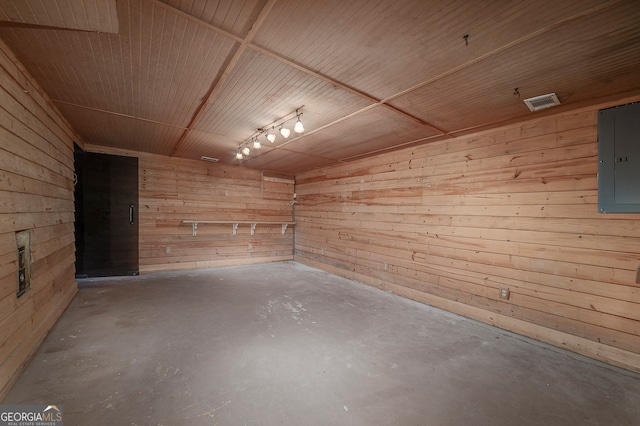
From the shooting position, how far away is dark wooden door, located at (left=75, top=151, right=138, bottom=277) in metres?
4.82

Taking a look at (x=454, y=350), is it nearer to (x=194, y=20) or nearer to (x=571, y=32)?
(x=571, y=32)

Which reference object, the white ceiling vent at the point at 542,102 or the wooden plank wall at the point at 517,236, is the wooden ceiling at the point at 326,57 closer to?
the white ceiling vent at the point at 542,102

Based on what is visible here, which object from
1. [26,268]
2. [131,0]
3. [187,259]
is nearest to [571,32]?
[131,0]

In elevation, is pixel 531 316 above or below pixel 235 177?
below

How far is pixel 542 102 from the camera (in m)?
2.59

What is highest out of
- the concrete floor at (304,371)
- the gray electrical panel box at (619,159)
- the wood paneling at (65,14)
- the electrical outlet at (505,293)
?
the wood paneling at (65,14)

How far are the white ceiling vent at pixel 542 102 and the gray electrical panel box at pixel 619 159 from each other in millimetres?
518

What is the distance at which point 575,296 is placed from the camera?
8.95 feet

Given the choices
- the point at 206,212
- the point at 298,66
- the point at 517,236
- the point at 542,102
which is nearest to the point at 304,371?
the point at 298,66

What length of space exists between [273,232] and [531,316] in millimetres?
5783

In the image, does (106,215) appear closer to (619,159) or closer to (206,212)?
(206,212)

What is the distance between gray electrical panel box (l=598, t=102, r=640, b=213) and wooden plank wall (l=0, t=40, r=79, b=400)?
215 inches

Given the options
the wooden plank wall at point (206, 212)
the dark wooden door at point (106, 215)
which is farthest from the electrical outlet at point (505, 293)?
the dark wooden door at point (106, 215)

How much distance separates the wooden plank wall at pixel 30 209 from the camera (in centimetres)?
201
